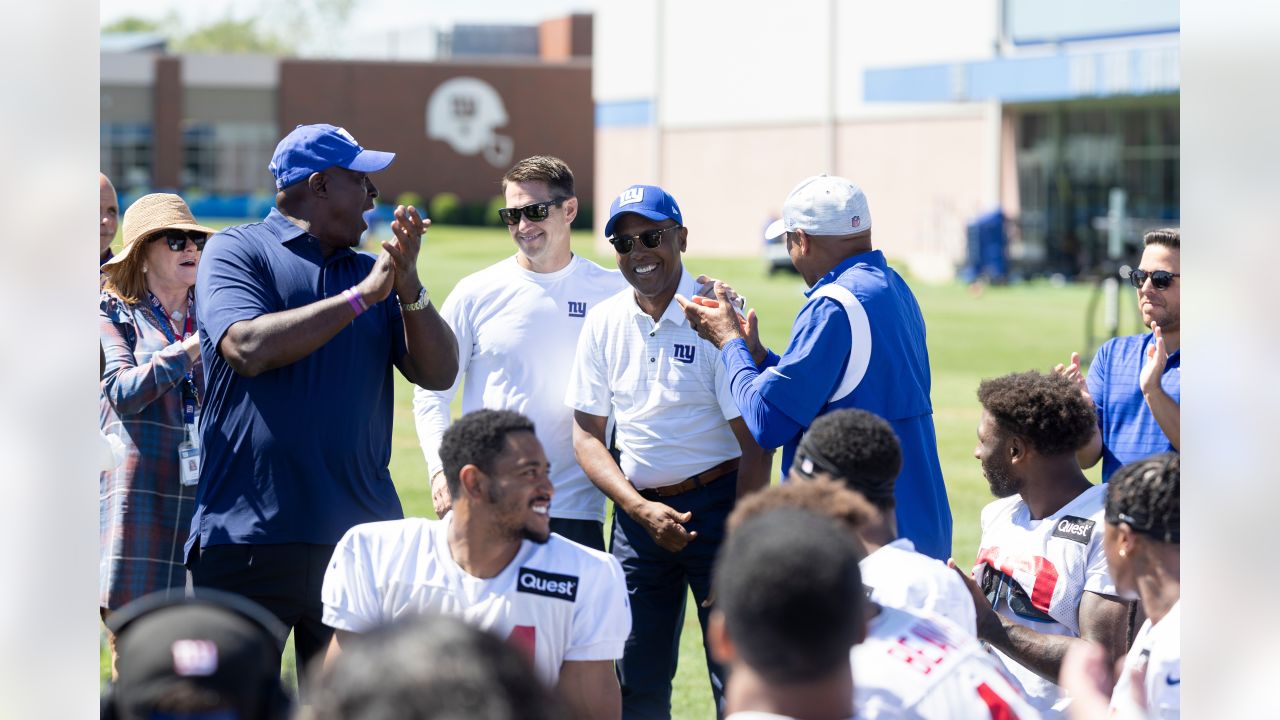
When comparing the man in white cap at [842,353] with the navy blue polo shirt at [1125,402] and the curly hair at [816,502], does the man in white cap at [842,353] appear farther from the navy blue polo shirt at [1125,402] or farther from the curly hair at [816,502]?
the curly hair at [816,502]

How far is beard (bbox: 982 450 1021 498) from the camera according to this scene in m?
4.62

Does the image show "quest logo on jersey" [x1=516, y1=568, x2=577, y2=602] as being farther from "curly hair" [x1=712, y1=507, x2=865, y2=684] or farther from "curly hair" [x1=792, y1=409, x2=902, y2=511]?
"curly hair" [x1=712, y1=507, x2=865, y2=684]

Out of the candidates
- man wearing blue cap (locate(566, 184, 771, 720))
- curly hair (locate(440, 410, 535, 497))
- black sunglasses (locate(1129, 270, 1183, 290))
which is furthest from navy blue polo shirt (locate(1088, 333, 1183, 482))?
curly hair (locate(440, 410, 535, 497))

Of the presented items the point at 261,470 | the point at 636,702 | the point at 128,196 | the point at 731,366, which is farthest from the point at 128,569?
the point at 128,196

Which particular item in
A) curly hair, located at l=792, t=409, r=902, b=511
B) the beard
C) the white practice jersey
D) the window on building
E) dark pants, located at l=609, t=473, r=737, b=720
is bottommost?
dark pants, located at l=609, t=473, r=737, b=720

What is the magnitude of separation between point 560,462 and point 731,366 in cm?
116

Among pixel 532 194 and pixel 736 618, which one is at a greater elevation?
pixel 532 194

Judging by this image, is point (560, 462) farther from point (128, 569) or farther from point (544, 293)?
point (128, 569)

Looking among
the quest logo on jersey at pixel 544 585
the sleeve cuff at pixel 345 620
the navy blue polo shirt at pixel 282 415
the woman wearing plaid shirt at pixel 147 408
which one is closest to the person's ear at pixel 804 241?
the navy blue polo shirt at pixel 282 415

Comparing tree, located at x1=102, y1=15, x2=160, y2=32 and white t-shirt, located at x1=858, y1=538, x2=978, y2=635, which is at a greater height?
tree, located at x1=102, y1=15, x2=160, y2=32

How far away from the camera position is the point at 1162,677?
327 cm

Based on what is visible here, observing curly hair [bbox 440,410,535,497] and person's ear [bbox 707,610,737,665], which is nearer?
person's ear [bbox 707,610,737,665]
